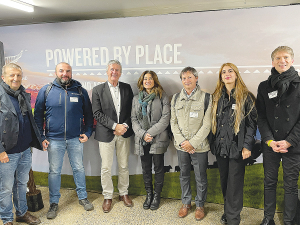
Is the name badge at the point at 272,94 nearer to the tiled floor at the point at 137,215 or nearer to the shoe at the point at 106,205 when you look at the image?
the tiled floor at the point at 137,215

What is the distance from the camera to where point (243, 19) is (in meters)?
3.01

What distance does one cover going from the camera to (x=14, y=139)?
2.51 metres

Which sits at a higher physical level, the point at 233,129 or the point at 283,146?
the point at 233,129

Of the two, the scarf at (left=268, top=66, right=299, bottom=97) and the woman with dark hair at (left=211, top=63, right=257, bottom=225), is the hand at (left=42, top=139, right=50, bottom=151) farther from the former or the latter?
the scarf at (left=268, top=66, right=299, bottom=97)

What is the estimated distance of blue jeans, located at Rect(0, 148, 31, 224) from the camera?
2584 millimetres

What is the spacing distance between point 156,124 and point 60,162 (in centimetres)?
142

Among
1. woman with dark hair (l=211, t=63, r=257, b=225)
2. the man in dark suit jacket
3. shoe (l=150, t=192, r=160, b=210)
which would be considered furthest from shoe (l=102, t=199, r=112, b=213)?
woman with dark hair (l=211, t=63, r=257, b=225)

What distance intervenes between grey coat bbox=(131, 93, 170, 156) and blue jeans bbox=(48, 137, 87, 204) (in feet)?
2.83

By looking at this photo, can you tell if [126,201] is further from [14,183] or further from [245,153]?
[245,153]

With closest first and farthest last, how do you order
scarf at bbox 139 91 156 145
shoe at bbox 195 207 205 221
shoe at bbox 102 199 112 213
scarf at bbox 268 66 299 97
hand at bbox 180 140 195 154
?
1. scarf at bbox 268 66 299 97
2. hand at bbox 180 140 195 154
3. shoe at bbox 195 207 205 221
4. scarf at bbox 139 91 156 145
5. shoe at bbox 102 199 112 213

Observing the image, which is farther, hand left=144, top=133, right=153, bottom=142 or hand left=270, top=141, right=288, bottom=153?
hand left=144, top=133, right=153, bottom=142

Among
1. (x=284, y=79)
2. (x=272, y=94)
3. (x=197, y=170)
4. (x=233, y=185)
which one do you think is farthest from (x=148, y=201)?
(x=284, y=79)

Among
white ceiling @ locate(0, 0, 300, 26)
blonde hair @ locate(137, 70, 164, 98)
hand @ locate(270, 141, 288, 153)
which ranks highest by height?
white ceiling @ locate(0, 0, 300, 26)

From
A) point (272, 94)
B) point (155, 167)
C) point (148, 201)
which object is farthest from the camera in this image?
point (148, 201)
